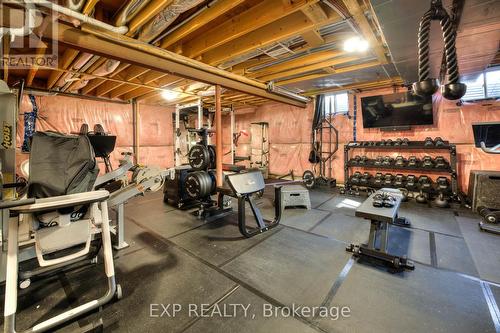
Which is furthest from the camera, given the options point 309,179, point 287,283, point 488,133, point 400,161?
point 309,179

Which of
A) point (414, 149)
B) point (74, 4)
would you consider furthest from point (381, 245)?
point (74, 4)

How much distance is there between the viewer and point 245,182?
3.23 m


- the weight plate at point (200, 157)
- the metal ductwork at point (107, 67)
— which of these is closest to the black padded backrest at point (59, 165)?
the weight plate at point (200, 157)

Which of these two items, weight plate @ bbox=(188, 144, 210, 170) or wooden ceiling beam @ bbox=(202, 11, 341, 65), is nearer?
wooden ceiling beam @ bbox=(202, 11, 341, 65)

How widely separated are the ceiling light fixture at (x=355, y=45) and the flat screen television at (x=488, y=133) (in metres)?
1.98

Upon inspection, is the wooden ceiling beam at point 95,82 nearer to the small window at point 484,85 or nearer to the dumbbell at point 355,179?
the dumbbell at point 355,179

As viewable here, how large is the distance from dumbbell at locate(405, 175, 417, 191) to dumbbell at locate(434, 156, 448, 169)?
507 millimetres

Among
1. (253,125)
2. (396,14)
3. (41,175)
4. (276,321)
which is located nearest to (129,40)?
(41,175)

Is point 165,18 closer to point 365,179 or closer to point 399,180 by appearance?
point 365,179

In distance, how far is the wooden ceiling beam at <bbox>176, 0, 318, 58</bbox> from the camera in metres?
2.48

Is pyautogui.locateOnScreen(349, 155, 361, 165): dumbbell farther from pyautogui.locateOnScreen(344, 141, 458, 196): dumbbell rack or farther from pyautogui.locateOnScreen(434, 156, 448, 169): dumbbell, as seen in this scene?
pyautogui.locateOnScreen(434, 156, 448, 169): dumbbell

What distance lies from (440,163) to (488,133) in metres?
2.06

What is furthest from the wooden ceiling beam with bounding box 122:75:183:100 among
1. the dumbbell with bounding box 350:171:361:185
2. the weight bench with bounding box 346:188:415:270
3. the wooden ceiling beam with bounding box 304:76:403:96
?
the dumbbell with bounding box 350:171:361:185

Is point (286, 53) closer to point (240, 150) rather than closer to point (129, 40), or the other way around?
point (129, 40)
